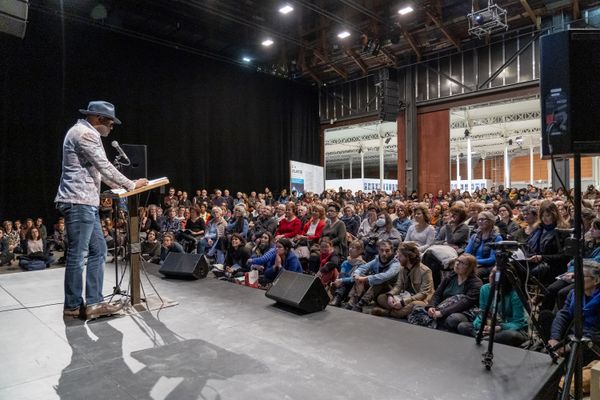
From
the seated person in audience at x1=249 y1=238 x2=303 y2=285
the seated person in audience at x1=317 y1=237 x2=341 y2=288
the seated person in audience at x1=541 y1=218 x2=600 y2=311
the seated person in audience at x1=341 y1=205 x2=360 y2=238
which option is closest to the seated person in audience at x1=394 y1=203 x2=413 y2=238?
the seated person in audience at x1=341 y1=205 x2=360 y2=238

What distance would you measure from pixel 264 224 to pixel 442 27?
21.4 feet

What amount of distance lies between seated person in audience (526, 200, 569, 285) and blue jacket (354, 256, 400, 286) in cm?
109

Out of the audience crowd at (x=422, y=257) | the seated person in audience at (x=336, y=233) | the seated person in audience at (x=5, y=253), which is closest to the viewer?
the audience crowd at (x=422, y=257)

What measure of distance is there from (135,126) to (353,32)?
5.81m

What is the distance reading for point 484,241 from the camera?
3.78m

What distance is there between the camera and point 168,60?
10484mm

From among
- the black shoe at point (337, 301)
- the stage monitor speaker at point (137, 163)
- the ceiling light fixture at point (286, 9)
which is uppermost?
the ceiling light fixture at point (286, 9)

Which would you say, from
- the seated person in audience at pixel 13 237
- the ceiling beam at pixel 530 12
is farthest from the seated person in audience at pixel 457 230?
the seated person in audience at pixel 13 237

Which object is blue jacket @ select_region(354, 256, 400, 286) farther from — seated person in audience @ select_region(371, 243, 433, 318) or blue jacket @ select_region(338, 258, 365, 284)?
blue jacket @ select_region(338, 258, 365, 284)

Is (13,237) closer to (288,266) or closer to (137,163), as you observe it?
(288,266)

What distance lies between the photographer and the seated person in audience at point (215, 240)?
5914 millimetres

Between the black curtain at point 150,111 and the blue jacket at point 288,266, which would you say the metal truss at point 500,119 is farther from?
the blue jacket at point 288,266

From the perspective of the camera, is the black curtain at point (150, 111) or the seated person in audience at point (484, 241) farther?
the black curtain at point (150, 111)

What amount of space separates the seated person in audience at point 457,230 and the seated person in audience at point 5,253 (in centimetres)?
682
